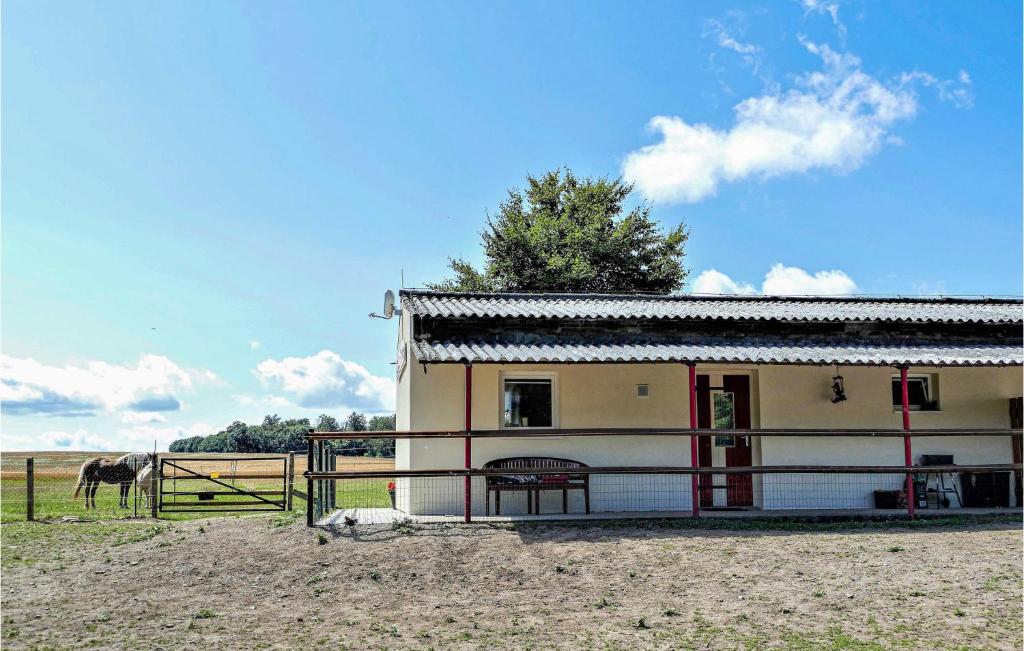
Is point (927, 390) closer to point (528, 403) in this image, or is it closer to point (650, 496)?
point (650, 496)

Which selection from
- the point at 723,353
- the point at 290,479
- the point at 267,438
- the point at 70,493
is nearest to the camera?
the point at 723,353

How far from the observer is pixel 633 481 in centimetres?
1262

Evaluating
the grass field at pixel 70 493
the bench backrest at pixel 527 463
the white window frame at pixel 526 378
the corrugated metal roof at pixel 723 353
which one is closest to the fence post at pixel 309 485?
the grass field at pixel 70 493

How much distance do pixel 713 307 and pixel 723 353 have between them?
7.28ft

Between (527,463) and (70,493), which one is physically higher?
(527,463)

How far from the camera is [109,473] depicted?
1548 cm

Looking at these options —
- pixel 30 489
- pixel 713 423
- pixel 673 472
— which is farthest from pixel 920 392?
pixel 30 489

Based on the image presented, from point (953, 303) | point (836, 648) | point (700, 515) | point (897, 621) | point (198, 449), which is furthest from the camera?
point (198, 449)

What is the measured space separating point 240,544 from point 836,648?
22.3 feet

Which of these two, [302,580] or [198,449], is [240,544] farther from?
[198,449]

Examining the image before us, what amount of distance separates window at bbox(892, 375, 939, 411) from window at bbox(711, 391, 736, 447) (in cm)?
292

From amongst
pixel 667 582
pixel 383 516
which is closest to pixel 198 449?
pixel 383 516

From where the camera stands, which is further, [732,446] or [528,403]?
[732,446]

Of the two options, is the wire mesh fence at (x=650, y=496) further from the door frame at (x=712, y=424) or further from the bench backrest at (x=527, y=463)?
the bench backrest at (x=527, y=463)
